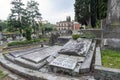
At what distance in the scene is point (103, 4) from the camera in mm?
14000

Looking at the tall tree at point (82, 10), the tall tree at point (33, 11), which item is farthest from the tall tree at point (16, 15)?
the tall tree at point (82, 10)

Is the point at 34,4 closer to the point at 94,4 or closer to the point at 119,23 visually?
the point at 94,4

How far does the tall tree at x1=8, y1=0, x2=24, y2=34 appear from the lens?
21.3 meters

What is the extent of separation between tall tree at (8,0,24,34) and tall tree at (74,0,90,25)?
9260mm

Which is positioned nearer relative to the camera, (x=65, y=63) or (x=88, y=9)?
(x=65, y=63)

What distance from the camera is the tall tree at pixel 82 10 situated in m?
18.7

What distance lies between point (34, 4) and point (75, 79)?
79.8 feet

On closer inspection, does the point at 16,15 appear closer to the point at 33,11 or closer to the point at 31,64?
the point at 33,11

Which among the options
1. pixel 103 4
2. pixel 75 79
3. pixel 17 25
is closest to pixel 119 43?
pixel 75 79

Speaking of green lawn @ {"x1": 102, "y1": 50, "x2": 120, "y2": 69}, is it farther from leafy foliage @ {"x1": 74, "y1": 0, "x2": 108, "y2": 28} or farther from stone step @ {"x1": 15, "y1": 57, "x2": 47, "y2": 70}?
leafy foliage @ {"x1": 74, "y1": 0, "x2": 108, "y2": 28}

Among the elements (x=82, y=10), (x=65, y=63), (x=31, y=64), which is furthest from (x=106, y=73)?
(x=82, y=10)

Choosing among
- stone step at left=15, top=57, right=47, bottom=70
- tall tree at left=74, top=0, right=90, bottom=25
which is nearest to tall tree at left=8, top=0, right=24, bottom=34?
tall tree at left=74, top=0, right=90, bottom=25

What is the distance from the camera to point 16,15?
22.3m

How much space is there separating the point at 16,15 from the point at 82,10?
1096cm
